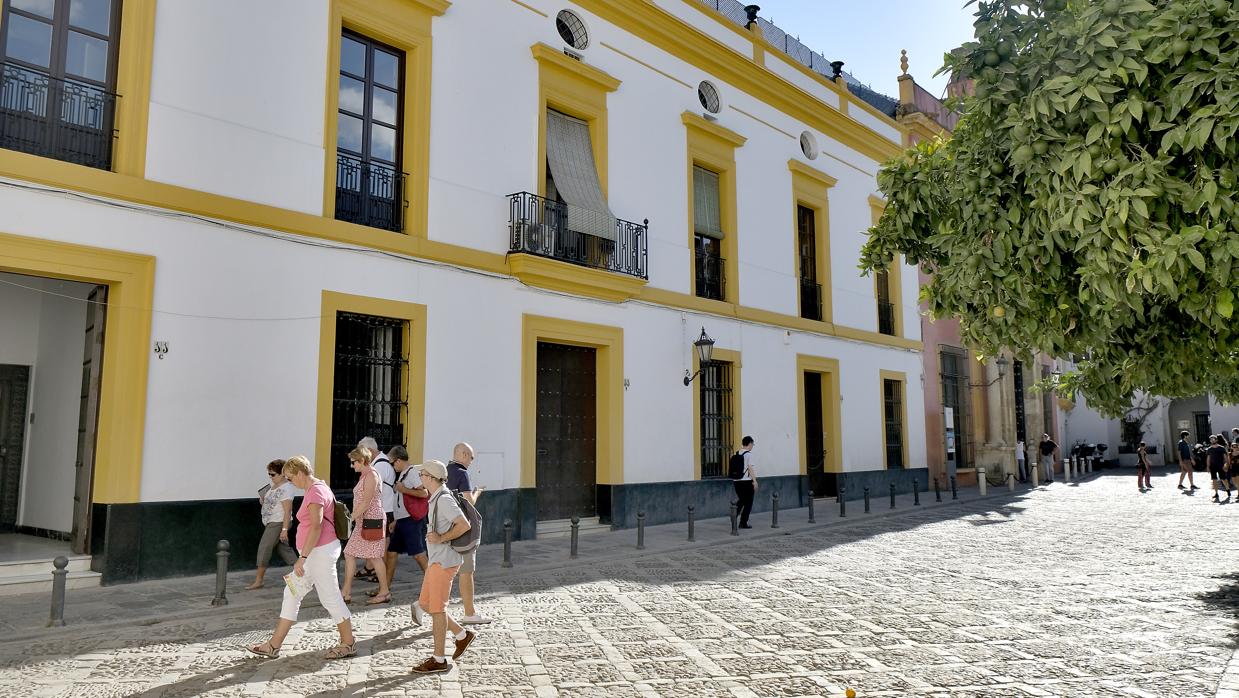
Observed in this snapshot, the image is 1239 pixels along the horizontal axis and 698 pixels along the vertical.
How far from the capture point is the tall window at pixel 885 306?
20328 millimetres

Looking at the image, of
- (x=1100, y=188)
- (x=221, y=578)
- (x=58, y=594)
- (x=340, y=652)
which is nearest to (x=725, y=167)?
(x=221, y=578)

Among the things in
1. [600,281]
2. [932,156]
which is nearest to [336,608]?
[932,156]

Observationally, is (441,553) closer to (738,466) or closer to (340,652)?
(340,652)

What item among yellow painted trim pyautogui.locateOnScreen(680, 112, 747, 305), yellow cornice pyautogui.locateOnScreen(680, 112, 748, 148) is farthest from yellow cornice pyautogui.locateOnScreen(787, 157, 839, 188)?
yellow painted trim pyautogui.locateOnScreen(680, 112, 747, 305)

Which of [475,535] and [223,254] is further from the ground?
[223,254]

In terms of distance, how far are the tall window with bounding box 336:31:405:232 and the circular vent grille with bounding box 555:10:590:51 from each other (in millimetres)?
3208

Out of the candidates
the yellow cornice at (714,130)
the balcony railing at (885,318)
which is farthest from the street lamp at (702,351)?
the balcony railing at (885,318)

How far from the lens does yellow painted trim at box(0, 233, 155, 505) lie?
794 cm

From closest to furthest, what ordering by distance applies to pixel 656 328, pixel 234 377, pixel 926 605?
pixel 926 605, pixel 234 377, pixel 656 328

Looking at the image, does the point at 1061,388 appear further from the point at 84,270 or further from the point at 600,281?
the point at 84,270

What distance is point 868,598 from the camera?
770 centimetres

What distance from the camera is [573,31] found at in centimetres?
1319

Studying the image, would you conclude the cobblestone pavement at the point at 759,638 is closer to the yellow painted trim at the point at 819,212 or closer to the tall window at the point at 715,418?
the tall window at the point at 715,418

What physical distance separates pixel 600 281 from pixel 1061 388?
669cm
